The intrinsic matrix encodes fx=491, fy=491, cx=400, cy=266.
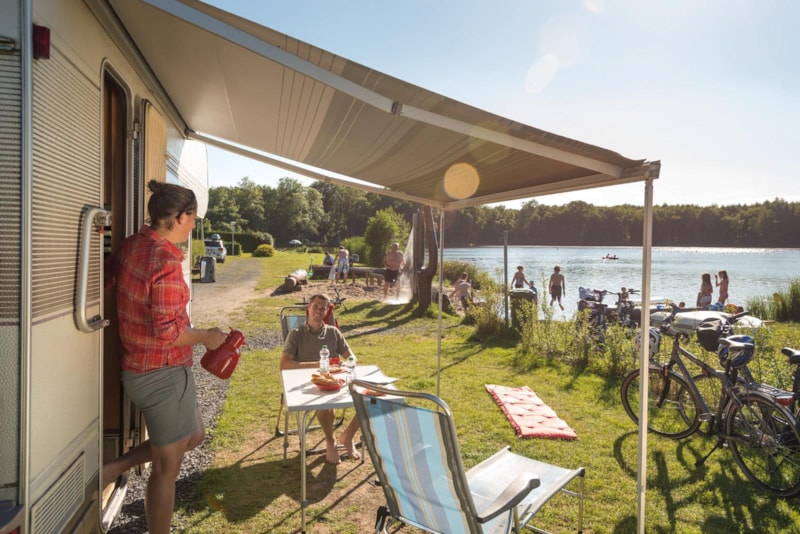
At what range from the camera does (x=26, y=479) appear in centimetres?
124

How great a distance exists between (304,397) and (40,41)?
1.99m

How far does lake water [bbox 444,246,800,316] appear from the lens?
56.4ft

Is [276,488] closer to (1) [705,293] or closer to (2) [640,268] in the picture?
(1) [705,293]

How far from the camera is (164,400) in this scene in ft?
6.38

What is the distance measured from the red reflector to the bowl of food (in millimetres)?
2034

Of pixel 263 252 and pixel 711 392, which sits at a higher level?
pixel 263 252

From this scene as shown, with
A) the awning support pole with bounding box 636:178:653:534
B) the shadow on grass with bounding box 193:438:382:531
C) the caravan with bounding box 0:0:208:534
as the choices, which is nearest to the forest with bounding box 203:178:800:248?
the shadow on grass with bounding box 193:438:382:531

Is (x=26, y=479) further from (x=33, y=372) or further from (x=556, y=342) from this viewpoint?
(x=556, y=342)

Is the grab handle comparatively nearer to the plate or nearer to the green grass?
the plate

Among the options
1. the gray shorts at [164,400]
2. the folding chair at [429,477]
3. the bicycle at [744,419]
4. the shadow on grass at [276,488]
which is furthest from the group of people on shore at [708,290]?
the gray shorts at [164,400]

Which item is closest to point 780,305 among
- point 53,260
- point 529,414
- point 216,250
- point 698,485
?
point 529,414

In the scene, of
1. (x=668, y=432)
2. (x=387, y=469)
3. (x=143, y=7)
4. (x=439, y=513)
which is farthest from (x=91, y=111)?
(x=668, y=432)

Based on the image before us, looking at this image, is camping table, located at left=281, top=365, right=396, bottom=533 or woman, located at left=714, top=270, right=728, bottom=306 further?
woman, located at left=714, top=270, right=728, bottom=306

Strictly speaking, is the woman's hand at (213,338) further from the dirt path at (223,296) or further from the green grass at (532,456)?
the dirt path at (223,296)
